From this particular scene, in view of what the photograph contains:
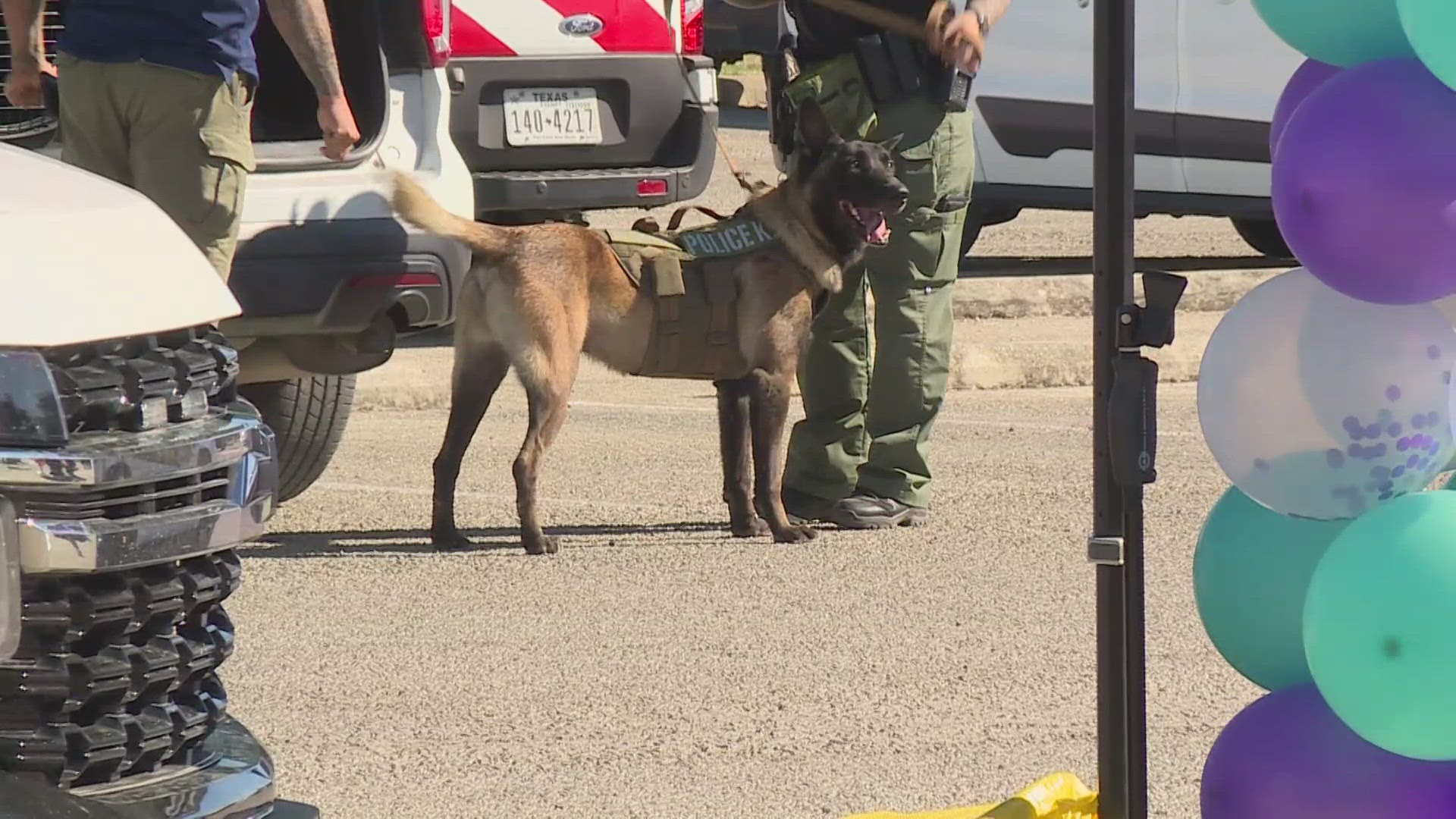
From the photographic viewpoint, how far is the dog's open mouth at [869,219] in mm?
6230

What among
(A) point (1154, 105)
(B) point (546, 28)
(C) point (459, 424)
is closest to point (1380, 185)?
(C) point (459, 424)

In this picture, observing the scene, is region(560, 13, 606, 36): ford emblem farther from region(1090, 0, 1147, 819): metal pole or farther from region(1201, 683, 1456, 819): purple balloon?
region(1201, 683, 1456, 819): purple balloon

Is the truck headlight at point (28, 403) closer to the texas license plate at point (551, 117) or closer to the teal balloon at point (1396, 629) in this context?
the teal balloon at point (1396, 629)

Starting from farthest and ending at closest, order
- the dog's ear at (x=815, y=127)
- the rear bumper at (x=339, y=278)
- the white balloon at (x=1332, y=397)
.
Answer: the dog's ear at (x=815, y=127) → the rear bumper at (x=339, y=278) → the white balloon at (x=1332, y=397)

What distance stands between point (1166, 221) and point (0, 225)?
12579 millimetres

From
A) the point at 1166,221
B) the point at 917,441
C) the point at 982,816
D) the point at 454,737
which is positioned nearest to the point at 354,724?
the point at 454,737

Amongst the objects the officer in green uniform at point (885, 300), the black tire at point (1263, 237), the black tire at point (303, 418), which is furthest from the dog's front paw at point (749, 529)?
the black tire at point (1263, 237)

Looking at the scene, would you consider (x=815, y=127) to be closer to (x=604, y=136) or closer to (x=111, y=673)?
(x=604, y=136)

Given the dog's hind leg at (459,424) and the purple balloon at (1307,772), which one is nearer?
the purple balloon at (1307,772)

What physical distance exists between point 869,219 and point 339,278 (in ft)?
5.18

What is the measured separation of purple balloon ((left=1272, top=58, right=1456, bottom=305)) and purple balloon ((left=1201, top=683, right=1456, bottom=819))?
1.91ft

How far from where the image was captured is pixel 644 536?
631 cm

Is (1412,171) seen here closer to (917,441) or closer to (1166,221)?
(917,441)

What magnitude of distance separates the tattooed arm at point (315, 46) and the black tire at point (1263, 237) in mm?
7457
